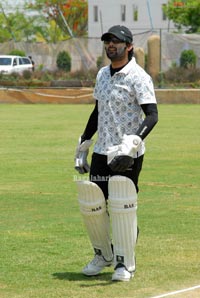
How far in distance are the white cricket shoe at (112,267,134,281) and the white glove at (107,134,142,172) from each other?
Result: 77 cm

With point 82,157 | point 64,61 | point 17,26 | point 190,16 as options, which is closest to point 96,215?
point 82,157

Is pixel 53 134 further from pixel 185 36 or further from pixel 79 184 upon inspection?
pixel 185 36

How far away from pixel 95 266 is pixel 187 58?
3557 cm

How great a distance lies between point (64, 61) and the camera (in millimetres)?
46844

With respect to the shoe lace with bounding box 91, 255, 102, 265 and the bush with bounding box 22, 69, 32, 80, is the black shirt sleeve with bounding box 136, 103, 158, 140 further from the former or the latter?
the bush with bounding box 22, 69, 32, 80

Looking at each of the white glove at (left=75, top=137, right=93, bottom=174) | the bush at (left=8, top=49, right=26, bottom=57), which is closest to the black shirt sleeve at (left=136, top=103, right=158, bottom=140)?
the white glove at (left=75, top=137, right=93, bottom=174)

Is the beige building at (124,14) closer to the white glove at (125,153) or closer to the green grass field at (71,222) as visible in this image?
the green grass field at (71,222)

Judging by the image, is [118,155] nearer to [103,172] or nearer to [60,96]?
[103,172]

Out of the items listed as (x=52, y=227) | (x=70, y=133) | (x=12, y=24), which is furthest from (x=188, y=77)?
(x=12, y=24)

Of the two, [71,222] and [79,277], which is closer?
[79,277]

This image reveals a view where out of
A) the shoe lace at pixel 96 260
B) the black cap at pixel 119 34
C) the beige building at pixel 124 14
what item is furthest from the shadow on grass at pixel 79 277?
the beige building at pixel 124 14

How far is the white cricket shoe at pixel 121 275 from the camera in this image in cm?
750

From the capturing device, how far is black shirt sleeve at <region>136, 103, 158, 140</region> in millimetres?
7535

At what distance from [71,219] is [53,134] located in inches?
455
